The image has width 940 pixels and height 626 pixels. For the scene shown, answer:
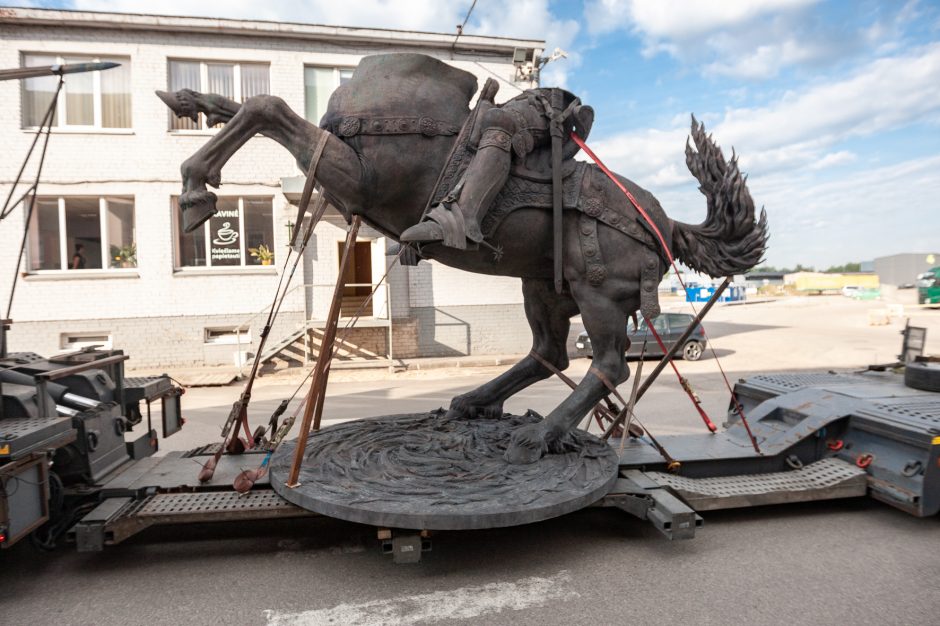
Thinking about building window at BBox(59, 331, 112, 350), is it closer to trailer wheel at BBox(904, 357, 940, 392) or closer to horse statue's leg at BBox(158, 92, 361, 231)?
horse statue's leg at BBox(158, 92, 361, 231)

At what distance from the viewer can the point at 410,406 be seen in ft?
28.2

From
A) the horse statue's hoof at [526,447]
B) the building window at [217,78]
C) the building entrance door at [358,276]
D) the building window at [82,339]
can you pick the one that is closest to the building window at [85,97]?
the building window at [217,78]

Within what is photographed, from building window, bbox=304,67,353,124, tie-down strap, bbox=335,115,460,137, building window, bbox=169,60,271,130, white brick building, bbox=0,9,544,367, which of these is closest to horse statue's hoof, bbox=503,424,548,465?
tie-down strap, bbox=335,115,460,137

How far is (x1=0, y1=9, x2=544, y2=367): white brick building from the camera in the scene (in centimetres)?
1274

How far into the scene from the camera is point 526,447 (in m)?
3.62

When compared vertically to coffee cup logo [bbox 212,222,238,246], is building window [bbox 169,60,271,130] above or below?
above

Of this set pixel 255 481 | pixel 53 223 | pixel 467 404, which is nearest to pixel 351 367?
pixel 53 223

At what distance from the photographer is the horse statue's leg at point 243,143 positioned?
320cm

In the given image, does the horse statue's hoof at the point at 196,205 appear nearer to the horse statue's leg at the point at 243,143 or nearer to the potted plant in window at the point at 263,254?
the horse statue's leg at the point at 243,143

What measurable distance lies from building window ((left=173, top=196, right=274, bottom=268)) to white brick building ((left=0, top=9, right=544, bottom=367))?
28 millimetres

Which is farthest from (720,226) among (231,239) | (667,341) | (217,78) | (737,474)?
(217,78)

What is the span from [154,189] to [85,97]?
2575 millimetres

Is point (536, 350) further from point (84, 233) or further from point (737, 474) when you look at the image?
point (84, 233)

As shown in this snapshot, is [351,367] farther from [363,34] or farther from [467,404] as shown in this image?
[467,404]
